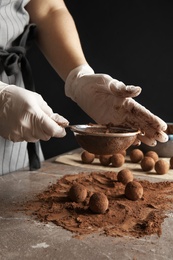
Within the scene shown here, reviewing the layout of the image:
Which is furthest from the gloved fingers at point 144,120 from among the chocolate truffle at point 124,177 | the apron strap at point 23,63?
the apron strap at point 23,63

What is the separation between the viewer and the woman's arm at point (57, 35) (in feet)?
4.77

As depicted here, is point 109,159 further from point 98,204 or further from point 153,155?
point 98,204

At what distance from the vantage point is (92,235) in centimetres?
89

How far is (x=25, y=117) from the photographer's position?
1072 mm

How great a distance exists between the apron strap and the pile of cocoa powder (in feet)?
0.57

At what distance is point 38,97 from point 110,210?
36 centimetres

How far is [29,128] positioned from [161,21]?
1726 mm

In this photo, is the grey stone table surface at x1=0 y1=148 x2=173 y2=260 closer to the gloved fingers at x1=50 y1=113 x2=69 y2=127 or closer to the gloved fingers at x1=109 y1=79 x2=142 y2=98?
the gloved fingers at x1=50 y1=113 x2=69 y2=127

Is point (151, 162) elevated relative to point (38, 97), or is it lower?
lower

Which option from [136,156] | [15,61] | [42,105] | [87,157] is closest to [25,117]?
[42,105]

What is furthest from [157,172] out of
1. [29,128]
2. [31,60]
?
[31,60]

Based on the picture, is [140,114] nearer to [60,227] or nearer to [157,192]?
[157,192]

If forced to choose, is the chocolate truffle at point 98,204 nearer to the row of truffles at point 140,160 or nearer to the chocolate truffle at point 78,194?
the chocolate truffle at point 78,194

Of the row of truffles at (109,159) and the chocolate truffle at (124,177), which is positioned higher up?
the chocolate truffle at (124,177)
